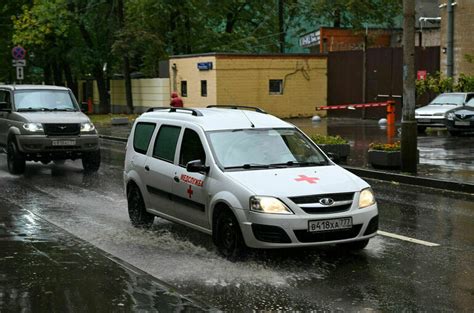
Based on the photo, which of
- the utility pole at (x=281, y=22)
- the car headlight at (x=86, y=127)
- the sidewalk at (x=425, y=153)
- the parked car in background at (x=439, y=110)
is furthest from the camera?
the utility pole at (x=281, y=22)

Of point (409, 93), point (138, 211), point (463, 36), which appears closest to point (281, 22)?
point (463, 36)

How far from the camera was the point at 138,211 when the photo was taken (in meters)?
9.94

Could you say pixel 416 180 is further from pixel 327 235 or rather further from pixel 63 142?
pixel 63 142

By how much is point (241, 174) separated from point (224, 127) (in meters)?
0.98

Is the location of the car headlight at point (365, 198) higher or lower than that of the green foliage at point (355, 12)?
lower

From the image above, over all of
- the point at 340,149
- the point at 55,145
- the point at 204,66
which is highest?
the point at 204,66

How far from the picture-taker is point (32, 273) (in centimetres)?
690

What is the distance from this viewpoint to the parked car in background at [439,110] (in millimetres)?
25094

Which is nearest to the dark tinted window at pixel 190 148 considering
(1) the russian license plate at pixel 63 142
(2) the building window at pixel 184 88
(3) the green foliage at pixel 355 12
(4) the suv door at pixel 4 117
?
(1) the russian license plate at pixel 63 142

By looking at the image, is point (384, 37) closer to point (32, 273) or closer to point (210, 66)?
point (210, 66)

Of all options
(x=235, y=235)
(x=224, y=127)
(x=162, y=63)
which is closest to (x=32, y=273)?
(x=235, y=235)

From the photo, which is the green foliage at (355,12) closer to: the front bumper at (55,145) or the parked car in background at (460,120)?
the parked car in background at (460,120)

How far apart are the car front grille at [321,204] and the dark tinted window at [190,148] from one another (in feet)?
4.97

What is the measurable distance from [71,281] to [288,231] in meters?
2.11
